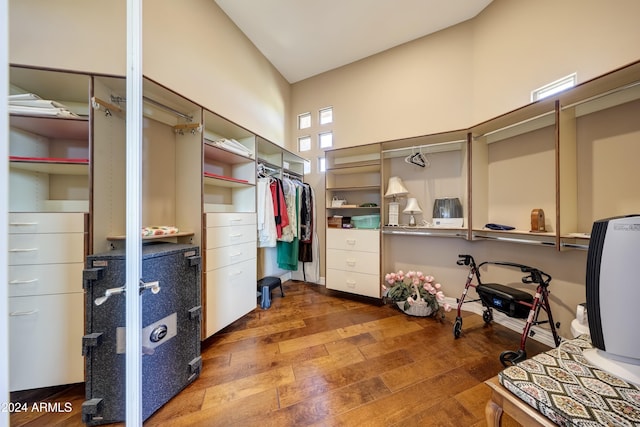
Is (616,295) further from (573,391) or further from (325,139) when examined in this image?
(325,139)

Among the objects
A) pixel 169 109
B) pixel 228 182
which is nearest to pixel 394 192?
pixel 228 182

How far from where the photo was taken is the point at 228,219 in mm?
1976

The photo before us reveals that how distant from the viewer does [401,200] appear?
2.86 meters

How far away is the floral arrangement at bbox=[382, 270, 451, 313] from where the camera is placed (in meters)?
2.37

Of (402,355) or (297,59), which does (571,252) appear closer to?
(402,355)

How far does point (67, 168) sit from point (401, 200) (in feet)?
10.3

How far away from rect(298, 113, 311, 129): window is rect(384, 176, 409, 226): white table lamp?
70.0 inches

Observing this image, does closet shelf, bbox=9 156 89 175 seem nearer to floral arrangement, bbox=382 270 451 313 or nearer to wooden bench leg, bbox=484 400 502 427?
wooden bench leg, bbox=484 400 502 427

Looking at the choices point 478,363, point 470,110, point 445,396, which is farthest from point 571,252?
point 470,110

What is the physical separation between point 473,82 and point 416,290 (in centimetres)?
249

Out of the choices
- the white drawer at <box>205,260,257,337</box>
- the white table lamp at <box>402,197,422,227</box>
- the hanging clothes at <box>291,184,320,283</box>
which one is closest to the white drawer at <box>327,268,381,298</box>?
the hanging clothes at <box>291,184,320,283</box>

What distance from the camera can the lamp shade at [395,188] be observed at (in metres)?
2.65

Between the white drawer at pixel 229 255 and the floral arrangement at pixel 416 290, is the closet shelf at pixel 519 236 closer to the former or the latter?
the floral arrangement at pixel 416 290

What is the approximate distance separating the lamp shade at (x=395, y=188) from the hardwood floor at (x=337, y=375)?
4.79ft
